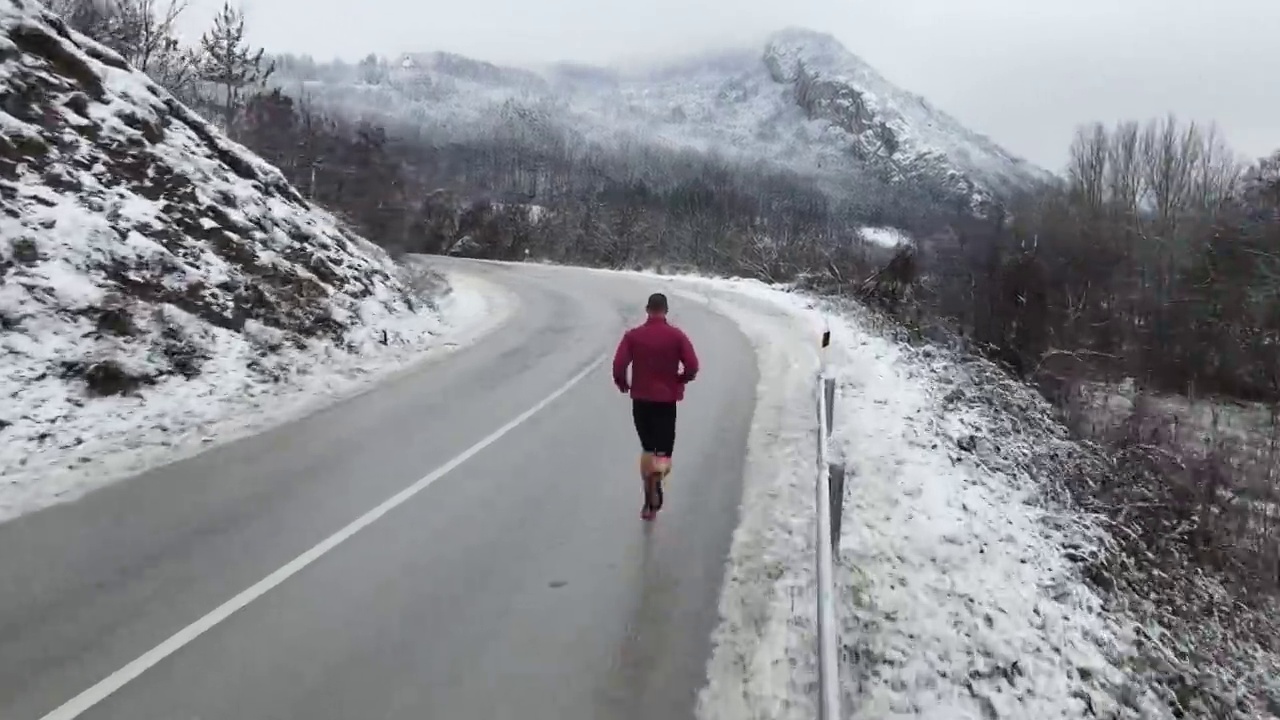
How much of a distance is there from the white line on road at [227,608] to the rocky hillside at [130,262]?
358 cm

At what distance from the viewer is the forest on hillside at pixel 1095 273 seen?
1416 cm

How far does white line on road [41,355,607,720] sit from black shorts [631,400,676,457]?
2162 millimetres

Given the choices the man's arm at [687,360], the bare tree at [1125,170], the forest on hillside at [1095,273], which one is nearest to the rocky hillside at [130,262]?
the man's arm at [687,360]

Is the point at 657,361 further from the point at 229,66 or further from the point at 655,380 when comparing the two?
the point at 229,66

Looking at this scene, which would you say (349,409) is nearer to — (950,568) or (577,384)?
(577,384)

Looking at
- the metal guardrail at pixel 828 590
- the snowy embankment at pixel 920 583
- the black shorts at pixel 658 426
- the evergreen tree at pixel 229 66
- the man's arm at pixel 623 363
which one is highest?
the evergreen tree at pixel 229 66

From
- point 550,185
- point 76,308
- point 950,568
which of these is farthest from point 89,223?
point 550,185

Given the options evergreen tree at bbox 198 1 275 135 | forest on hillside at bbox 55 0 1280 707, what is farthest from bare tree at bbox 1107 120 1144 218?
evergreen tree at bbox 198 1 275 135

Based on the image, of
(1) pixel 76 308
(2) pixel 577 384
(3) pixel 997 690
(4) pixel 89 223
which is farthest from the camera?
(2) pixel 577 384

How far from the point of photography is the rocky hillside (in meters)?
9.80

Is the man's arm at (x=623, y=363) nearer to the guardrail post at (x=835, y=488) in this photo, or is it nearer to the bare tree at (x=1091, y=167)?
the guardrail post at (x=835, y=488)

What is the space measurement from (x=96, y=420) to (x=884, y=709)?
845 centimetres

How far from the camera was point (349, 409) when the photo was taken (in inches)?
437

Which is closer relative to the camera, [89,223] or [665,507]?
[665,507]
